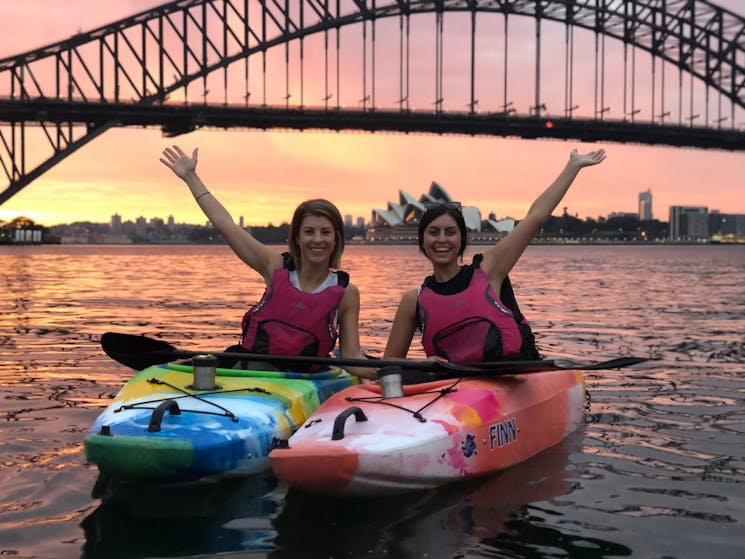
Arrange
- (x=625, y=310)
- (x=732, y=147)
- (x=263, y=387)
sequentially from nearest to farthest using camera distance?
(x=263, y=387)
(x=625, y=310)
(x=732, y=147)

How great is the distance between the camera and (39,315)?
497 inches

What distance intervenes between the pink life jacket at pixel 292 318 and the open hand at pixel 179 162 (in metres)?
0.82

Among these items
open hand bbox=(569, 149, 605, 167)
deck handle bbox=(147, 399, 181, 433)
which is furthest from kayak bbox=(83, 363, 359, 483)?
open hand bbox=(569, 149, 605, 167)

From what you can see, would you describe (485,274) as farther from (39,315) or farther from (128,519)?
(39,315)

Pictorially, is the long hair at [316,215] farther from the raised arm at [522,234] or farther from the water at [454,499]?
the water at [454,499]

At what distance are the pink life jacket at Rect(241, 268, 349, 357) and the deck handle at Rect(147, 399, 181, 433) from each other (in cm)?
89

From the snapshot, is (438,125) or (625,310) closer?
(625,310)

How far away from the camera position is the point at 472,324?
14.6 feet

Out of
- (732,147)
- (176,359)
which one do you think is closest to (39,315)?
(176,359)

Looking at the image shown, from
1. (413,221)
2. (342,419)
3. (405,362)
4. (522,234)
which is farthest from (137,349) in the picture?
(413,221)

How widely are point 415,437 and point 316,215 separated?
4.42ft

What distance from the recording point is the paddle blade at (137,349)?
15.7ft

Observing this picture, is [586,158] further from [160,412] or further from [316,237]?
[160,412]

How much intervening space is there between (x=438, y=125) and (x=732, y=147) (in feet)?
68.7
